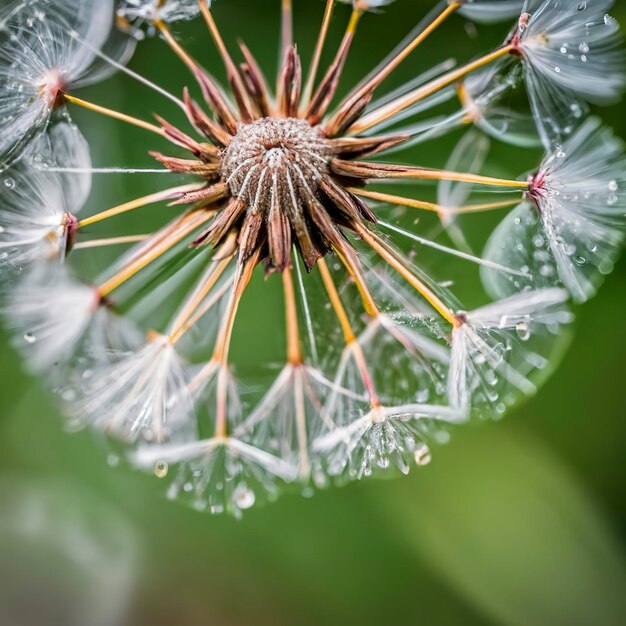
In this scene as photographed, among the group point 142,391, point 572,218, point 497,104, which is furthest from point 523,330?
point 142,391

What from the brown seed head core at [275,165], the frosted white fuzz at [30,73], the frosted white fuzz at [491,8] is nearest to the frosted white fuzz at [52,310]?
the frosted white fuzz at [30,73]

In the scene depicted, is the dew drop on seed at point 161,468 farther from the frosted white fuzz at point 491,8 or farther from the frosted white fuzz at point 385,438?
the frosted white fuzz at point 491,8

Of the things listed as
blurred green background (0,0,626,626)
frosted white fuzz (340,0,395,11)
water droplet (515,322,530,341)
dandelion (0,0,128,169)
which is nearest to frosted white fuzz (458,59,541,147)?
frosted white fuzz (340,0,395,11)

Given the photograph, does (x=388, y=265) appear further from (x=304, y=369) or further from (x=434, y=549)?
(x=434, y=549)

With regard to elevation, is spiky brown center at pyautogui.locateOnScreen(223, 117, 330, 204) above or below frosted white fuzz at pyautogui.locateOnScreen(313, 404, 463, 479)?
above

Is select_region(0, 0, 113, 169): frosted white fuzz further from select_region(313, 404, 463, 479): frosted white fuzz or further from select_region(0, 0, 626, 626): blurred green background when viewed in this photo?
select_region(313, 404, 463, 479): frosted white fuzz
